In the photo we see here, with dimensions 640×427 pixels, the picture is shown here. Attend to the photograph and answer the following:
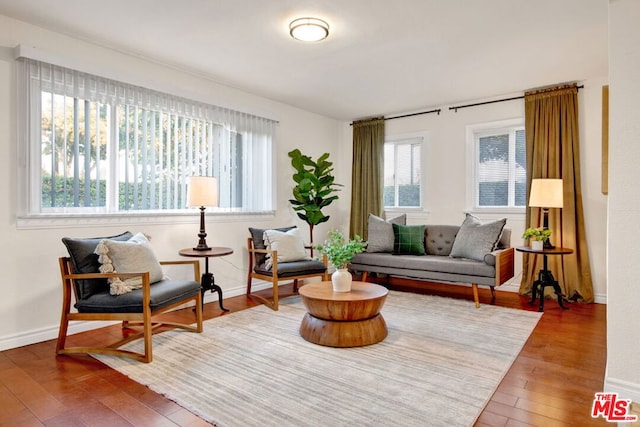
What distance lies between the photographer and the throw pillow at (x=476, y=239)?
417cm

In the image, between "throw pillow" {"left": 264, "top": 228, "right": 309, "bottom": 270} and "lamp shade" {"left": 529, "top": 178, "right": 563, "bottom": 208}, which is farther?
"throw pillow" {"left": 264, "top": 228, "right": 309, "bottom": 270}

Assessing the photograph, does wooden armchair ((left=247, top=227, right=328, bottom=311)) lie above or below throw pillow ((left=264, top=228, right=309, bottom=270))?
below

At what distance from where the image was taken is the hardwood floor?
75.9 inches

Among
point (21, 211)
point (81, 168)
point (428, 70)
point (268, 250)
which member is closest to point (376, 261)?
point (268, 250)

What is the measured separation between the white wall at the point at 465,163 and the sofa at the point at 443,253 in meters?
0.55

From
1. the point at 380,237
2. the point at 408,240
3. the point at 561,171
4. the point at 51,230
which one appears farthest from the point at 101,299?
the point at 561,171

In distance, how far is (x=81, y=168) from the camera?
336cm

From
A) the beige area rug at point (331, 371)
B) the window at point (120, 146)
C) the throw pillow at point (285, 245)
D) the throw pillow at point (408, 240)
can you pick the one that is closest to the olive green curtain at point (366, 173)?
the throw pillow at point (408, 240)

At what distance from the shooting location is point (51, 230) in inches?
125

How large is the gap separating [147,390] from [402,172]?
4.71 m

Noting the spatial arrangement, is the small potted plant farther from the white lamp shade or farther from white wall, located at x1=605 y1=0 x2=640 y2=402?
the white lamp shade

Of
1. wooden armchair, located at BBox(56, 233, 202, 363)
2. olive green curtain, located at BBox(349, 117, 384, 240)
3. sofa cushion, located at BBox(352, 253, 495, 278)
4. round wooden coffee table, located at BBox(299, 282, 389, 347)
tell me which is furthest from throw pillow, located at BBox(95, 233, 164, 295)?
olive green curtain, located at BBox(349, 117, 384, 240)

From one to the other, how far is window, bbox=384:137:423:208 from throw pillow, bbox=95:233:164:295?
398cm

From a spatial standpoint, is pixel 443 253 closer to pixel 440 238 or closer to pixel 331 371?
pixel 440 238
